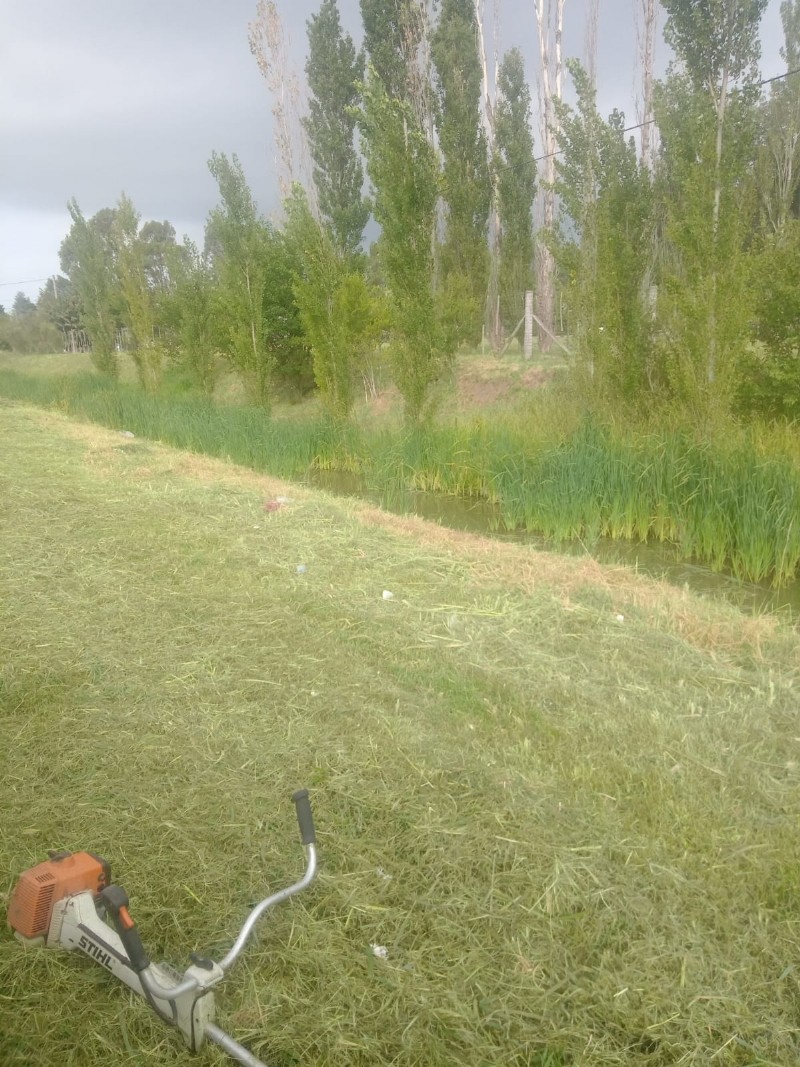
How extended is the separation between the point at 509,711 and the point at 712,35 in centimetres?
979

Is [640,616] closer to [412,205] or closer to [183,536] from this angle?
[183,536]

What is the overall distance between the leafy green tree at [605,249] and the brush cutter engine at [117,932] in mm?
9498

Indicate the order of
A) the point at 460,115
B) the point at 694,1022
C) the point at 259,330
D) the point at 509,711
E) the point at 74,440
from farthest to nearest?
the point at 460,115 → the point at 259,330 → the point at 74,440 → the point at 509,711 → the point at 694,1022

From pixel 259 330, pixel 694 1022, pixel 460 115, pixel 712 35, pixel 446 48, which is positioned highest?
pixel 446 48

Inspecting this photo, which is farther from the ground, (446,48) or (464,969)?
(446,48)

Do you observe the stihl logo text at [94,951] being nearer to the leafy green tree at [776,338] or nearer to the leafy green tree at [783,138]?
the leafy green tree at [776,338]

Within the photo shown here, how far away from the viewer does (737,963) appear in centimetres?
193

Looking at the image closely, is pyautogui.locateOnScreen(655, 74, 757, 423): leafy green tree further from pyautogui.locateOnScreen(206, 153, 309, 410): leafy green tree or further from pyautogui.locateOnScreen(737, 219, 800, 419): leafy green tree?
pyautogui.locateOnScreen(206, 153, 309, 410): leafy green tree

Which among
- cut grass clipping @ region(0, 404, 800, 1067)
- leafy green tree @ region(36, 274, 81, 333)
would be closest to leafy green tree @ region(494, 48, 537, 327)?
cut grass clipping @ region(0, 404, 800, 1067)

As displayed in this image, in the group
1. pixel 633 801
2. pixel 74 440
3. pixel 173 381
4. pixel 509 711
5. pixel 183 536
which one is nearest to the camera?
pixel 633 801

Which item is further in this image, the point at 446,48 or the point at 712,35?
the point at 446,48

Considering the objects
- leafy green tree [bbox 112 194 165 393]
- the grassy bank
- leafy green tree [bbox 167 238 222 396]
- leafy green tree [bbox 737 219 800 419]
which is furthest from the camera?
leafy green tree [bbox 112 194 165 393]

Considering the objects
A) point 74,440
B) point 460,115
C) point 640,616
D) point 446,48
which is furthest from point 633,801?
point 446,48

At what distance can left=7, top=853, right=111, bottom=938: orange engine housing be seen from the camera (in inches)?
75.7
